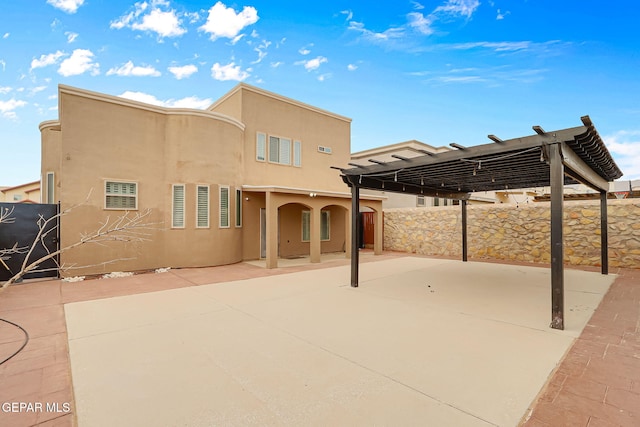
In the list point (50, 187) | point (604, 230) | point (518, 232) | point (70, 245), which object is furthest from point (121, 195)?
point (604, 230)

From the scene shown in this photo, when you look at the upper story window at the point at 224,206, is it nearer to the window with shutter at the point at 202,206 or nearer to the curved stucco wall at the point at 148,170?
the curved stucco wall at the point at 148,170

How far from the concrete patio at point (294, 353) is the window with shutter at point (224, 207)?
4.31 m

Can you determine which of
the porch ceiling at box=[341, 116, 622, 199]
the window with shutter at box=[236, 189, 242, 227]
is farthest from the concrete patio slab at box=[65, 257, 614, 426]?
the window with shutter at box=[236, 189, 242, 227]

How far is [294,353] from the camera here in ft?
13.6

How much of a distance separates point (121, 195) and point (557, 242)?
1174 cm

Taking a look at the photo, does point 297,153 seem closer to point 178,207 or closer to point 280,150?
point 280,150

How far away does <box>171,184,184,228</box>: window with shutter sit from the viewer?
36.8 ft

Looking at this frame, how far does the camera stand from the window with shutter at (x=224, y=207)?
12.0 meters

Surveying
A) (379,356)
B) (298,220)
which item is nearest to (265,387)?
(379,356)

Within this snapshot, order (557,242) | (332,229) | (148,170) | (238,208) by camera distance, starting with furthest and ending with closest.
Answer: (332,229), (238,208), (148,170), (557,242)

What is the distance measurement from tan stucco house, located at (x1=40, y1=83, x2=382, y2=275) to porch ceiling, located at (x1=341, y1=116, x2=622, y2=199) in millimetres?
3954

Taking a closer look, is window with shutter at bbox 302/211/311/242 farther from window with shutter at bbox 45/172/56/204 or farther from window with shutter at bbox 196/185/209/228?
window with shutter at bbox 45/172/56/204
